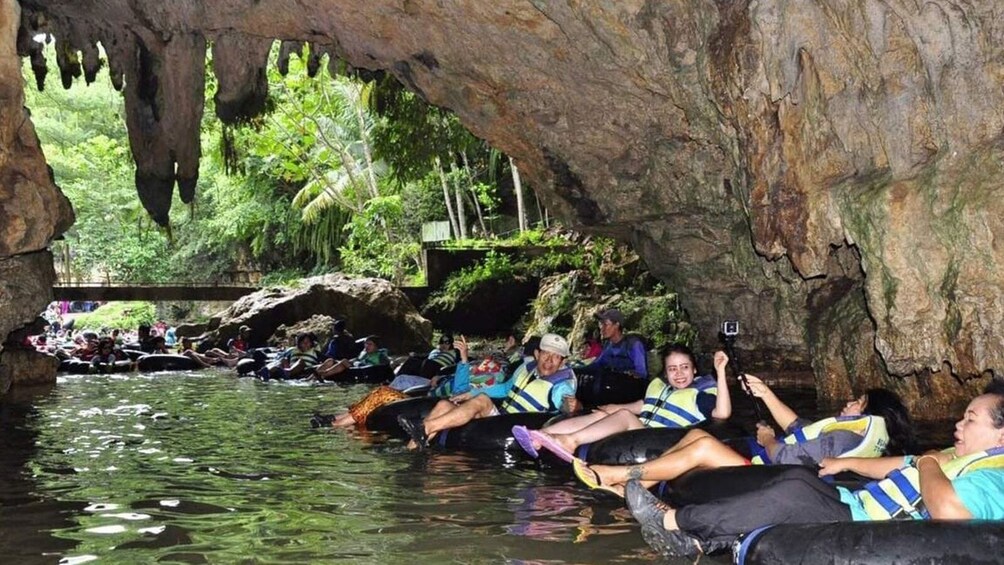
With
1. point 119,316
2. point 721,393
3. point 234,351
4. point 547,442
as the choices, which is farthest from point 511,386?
point 119,316

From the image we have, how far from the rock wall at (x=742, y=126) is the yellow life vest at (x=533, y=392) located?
2.17 m

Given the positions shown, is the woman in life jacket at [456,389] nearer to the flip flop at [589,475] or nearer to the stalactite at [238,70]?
the flip flop at [589,475]

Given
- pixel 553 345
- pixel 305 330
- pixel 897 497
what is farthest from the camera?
pixel 305 330

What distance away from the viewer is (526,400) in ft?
30.4

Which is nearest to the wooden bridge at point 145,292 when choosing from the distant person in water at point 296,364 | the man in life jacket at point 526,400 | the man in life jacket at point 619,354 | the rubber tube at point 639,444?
the distant person in water at point 296,364

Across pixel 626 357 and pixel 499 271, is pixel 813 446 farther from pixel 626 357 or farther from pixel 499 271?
pixel 499 271

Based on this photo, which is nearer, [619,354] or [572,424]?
[572,424]

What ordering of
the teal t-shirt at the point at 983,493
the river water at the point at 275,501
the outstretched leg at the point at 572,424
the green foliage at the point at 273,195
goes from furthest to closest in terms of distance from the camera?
the green foliage at the point at 273,195 → the outstretched leg at the point at 572,424 → the river water at the point at 275,501 → the teal t-shirt at the point at 983,493

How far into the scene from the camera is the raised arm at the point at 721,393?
23.0ft

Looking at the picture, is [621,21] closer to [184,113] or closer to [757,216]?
[757,216]

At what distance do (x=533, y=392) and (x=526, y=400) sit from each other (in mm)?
126

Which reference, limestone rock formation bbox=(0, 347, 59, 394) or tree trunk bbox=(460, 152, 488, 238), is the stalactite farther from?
tree trunk bbox=(460, 152, 488, 238)

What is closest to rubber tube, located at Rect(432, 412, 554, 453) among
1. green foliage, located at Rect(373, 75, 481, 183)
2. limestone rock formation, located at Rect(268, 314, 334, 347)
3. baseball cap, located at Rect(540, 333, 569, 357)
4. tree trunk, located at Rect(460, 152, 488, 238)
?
baseball cap, located at Rect(540, 333, 569, 357)

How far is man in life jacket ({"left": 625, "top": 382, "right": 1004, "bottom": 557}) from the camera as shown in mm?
4648
